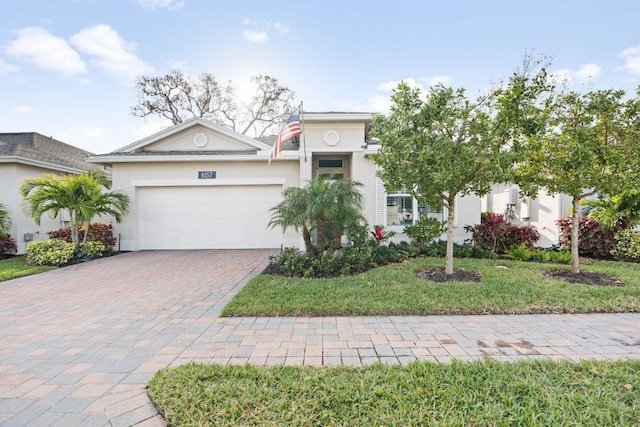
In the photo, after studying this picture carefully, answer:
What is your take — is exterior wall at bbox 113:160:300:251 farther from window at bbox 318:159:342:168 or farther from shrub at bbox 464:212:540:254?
shrub at bbox 464:212:540:254

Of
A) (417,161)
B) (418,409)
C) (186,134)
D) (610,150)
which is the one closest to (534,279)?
(610,150)

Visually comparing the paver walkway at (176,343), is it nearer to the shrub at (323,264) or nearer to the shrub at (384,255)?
the shrub at (323,264)

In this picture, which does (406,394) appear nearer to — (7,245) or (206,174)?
(206,174)

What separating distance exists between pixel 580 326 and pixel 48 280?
9695 millimetres

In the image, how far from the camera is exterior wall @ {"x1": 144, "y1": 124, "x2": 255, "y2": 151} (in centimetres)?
1104

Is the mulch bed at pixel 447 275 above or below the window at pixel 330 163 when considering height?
below

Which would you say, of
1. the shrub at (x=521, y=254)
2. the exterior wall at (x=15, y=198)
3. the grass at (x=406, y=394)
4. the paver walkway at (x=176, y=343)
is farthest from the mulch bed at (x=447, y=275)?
the exterior wall at (x=15, y=198)

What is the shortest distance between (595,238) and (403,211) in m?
5.25

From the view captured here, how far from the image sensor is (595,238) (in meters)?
8.14

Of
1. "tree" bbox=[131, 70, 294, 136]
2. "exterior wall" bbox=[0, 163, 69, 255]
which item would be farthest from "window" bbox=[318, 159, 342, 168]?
"tree" bbox=[131, 70, 294, 136]

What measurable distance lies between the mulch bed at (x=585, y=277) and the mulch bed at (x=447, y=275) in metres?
1.51

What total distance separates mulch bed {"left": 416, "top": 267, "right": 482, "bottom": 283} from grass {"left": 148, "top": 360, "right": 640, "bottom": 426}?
9.75ft

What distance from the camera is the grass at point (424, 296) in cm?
423

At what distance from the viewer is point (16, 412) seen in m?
2.22
